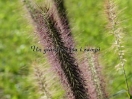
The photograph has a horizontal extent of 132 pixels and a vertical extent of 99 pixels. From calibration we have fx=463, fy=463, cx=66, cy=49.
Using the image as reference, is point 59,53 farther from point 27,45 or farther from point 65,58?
point 27,45

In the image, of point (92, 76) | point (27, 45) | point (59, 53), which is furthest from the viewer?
point (27, 45)

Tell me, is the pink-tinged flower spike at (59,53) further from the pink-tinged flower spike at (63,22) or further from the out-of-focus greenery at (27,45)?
the out-of-focus greenery at (27,45)

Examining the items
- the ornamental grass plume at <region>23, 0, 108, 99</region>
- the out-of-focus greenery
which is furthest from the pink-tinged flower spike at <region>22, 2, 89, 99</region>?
the out-of-focus greenery

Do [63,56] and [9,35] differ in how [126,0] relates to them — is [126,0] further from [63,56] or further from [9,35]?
[63,56]

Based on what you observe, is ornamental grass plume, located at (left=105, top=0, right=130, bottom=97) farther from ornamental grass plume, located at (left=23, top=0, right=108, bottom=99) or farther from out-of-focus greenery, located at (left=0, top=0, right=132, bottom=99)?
out-of-focus greenery, located at (left=0, top=0, right=132, bottom=99)

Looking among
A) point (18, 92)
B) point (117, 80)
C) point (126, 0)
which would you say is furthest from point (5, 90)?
point (126, 0)

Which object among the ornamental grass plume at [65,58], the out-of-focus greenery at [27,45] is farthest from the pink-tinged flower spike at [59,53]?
the out-of-focus greenery at [27,45]

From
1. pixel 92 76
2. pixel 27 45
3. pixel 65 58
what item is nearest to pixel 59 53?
pixel 65 58

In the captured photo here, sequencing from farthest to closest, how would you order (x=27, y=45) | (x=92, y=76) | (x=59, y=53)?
(x=27, y=45) < (x=92, y=76) < (x=59, y=53)
